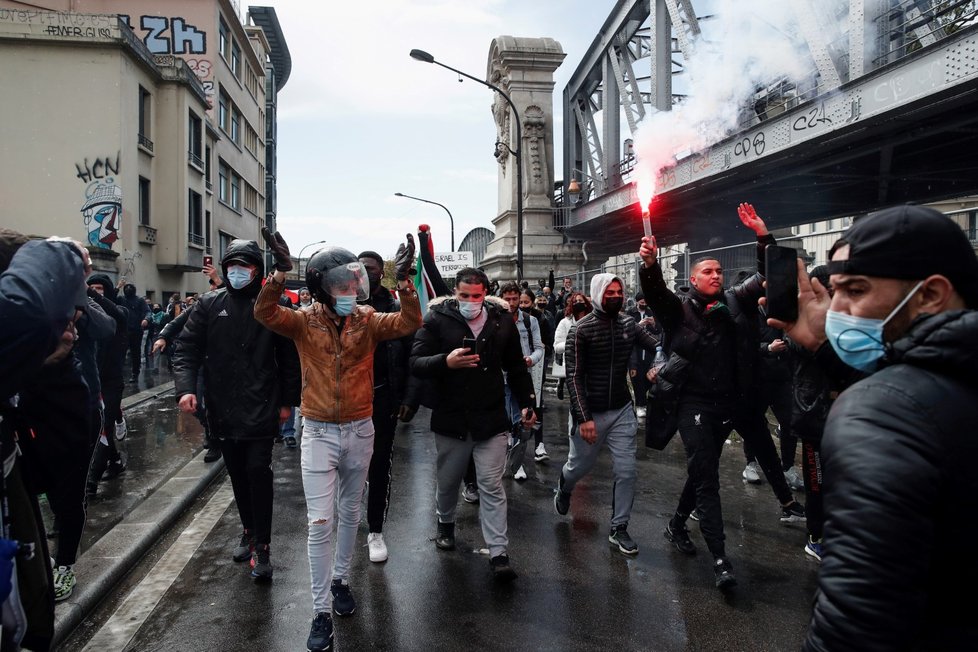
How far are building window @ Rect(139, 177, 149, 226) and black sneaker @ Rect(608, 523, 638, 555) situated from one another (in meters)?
27.2

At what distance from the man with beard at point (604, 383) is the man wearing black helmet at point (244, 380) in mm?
1942

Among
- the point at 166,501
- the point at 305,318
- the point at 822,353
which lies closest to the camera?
the point at 822,353

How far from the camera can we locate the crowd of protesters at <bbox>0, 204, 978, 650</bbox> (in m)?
1.26

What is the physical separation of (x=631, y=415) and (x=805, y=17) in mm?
7523

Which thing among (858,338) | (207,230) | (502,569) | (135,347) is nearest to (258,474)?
(502,569)

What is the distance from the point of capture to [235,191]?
143 ft

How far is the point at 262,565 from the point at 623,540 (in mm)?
2324

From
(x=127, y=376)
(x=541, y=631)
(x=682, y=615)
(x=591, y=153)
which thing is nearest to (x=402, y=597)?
(x=541, y=631)

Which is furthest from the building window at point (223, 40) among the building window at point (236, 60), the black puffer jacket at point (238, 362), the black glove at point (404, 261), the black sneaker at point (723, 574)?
the black sneaker at point (723, 574)

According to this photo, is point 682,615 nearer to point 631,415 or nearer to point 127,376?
point 631,415

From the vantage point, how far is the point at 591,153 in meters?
24.1

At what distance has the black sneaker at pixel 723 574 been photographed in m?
4.05

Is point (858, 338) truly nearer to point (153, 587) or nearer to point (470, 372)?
point (470, 372)

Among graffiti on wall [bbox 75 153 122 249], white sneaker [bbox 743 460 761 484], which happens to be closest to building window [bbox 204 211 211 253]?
graffiti on wall [bbox 75 153 122 249]
